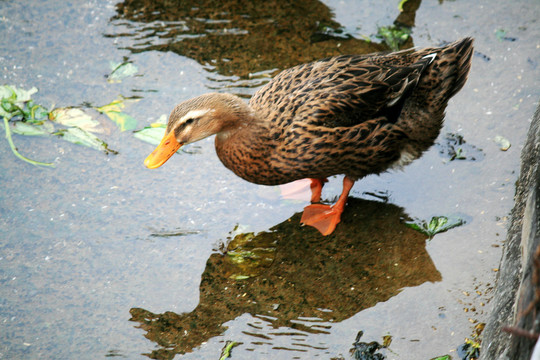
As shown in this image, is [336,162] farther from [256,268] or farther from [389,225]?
[256,268]

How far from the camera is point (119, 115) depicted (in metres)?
4.73

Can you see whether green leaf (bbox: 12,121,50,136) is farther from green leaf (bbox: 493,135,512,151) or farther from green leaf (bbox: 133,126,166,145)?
green leaf (bbox: 493,135,512,151)

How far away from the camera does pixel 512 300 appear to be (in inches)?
103

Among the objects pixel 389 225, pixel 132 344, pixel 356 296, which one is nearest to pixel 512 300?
pixel 356 296

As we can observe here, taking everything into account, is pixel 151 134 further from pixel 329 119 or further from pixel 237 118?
pixel 329 119

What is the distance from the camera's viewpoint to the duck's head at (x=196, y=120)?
12.2 feet

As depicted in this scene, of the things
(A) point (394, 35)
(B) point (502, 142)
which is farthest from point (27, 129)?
(B) point (502, 142)

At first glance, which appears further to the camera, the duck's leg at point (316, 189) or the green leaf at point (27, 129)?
the green leaf at point (27, 129)

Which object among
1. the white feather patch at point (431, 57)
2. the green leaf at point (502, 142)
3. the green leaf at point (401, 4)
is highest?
the white feather patch at point (431, 57)

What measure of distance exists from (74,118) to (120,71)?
68 cm

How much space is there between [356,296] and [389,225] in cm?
68

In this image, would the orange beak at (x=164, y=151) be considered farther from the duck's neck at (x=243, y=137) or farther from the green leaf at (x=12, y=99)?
the green leaf at (x=12, y=99)

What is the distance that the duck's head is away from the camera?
12.2 feet

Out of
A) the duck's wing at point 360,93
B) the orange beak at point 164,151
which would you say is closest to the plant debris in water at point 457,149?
the duck's wing at point 360,93
